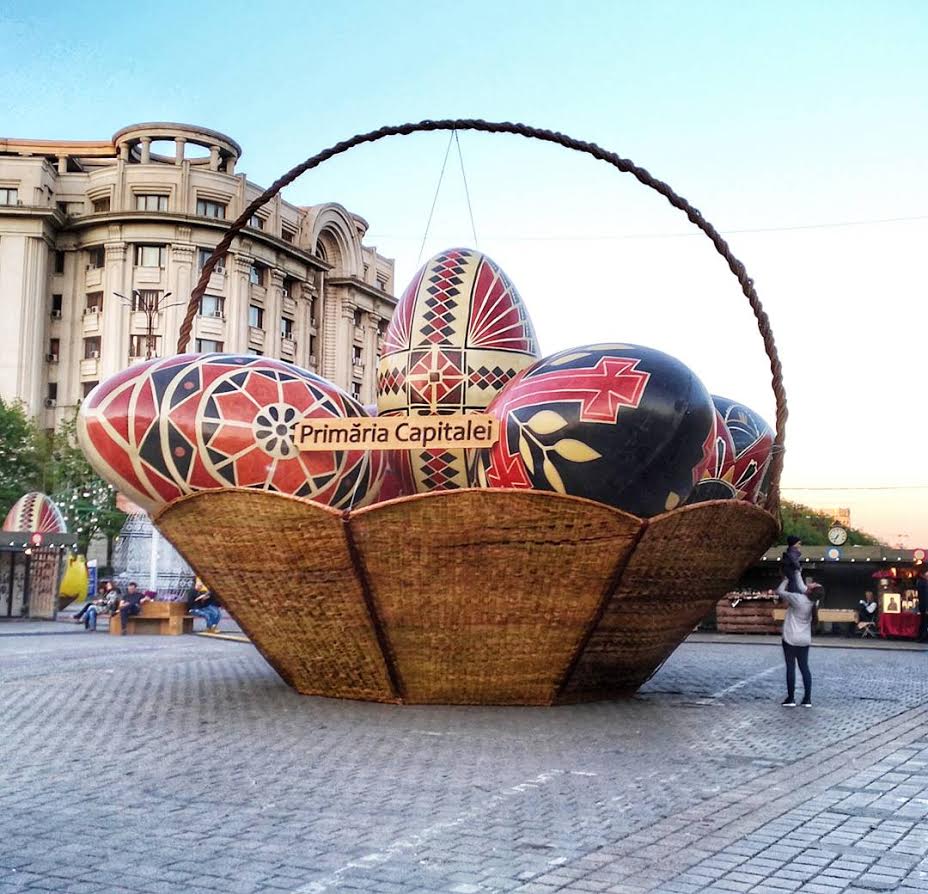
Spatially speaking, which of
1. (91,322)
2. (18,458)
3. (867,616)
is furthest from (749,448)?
(91,322)

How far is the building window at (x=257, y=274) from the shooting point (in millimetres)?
63897

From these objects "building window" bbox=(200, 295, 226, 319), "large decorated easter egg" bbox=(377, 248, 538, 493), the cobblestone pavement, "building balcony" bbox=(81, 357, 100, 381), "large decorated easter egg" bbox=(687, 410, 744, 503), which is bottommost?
the cobblestone pavement

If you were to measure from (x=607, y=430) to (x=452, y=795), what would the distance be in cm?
368

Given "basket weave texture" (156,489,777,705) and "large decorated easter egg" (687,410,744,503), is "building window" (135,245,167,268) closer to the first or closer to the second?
"basket weave texture" (156,489,777,705)

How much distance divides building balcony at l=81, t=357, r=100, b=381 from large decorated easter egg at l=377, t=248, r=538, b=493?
53.1m

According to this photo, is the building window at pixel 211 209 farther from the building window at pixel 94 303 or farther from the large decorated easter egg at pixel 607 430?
the large decorated easter egg at pixel 607 430

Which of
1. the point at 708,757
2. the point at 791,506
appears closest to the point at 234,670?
the point at 708,757

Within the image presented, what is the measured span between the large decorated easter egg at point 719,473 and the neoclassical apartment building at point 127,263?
48135 millimetres

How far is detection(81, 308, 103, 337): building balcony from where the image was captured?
202 feet

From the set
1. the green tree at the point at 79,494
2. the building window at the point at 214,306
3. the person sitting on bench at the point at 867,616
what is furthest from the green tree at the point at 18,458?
the person sitting on bench at the point at 867,616

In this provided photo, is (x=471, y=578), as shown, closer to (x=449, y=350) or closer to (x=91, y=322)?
(x=449, y=350)

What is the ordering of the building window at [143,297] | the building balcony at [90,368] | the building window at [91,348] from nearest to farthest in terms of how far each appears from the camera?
1. the building window at [143,297]
2. the building balcony at [90,368]
3. the building window at [91,348]

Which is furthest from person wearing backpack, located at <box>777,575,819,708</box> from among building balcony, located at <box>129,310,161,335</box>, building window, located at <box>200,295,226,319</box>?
building window, located at <box>200,295,226,319</box>

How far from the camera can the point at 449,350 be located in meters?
11.1
